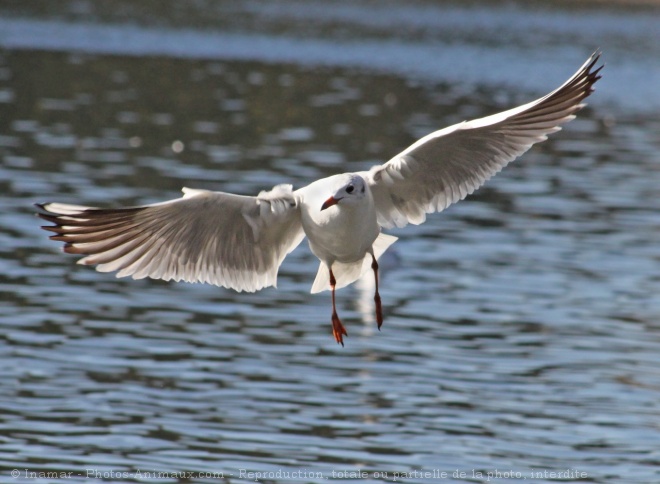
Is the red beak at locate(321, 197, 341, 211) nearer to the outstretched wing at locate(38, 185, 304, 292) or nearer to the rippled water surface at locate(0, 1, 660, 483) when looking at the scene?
the outstretched wing at locate(38, 185, 304, 292)

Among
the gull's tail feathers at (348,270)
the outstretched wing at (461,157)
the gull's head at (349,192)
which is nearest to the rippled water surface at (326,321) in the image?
the gull's tail feathers at (348,270)

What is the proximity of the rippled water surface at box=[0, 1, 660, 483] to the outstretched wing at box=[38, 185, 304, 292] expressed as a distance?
9.23ft

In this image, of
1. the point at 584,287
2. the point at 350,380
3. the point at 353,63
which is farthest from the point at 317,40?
the point at 350,380

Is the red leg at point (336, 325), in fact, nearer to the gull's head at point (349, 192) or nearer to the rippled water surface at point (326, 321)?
the gull's head at point (349, 192)

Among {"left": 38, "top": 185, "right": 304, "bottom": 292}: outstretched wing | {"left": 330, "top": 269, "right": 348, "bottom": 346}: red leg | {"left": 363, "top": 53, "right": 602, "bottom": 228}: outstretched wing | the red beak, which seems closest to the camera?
the red beak

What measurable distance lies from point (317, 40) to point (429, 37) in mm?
5382

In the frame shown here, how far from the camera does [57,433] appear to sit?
12031 millimetres

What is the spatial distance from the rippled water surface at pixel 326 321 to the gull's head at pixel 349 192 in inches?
160

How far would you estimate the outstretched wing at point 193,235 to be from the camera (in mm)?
8055

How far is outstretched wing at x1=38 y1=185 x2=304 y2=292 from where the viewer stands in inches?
317

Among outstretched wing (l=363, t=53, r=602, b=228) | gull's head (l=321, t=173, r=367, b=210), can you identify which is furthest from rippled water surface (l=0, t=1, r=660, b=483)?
gull's head (l=321, t=173, r=367, b=210)

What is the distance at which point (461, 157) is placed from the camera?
9.23m

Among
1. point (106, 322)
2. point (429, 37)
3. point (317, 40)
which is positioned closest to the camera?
point (106, 322)

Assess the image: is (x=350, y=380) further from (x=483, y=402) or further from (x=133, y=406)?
(x=133, y=406)
